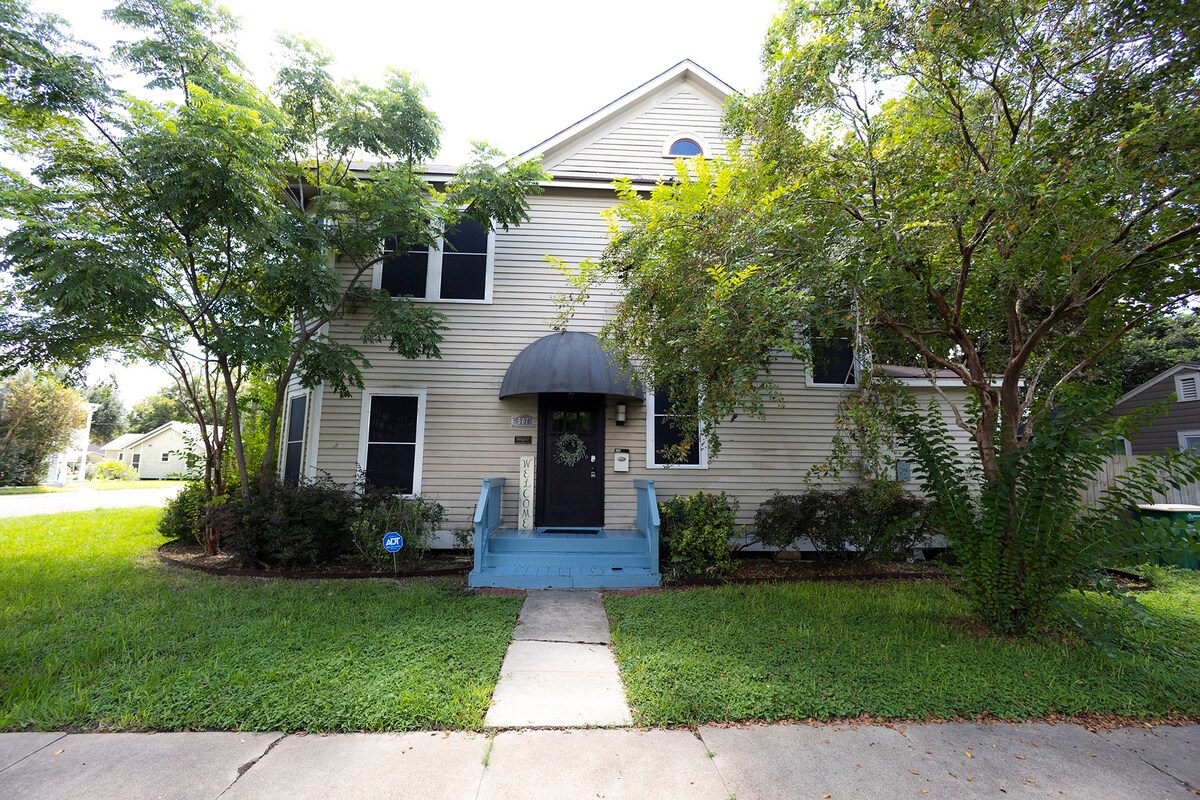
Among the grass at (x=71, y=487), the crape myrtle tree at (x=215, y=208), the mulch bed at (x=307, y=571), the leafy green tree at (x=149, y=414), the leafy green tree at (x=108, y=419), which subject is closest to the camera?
the crape myrtle tree at (x=215, y=208)

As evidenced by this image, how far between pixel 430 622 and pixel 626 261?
14.7ft

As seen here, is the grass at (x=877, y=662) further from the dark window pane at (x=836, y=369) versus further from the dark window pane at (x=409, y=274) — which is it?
the dark window pane at (x=409, y=274)

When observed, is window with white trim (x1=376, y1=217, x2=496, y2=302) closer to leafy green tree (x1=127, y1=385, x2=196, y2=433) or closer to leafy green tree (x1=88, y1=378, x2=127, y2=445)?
leafy green tree (x1=88, y1=378, x2=127, y2=445)

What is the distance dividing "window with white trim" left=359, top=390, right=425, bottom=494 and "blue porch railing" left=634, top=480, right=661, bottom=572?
11.6 feet

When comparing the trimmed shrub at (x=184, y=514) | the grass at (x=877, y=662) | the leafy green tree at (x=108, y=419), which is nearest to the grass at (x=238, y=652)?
the grass at (x=877, y=662)

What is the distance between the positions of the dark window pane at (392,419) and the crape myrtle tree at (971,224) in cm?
425

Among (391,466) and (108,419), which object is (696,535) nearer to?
(391,466)

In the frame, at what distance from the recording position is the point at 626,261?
21.4 ft

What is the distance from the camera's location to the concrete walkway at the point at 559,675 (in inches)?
135

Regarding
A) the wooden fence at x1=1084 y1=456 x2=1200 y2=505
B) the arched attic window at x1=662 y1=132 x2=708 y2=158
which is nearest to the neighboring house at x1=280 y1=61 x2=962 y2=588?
the arched attic window at x1=662 y1=132 x2=708 y2=158

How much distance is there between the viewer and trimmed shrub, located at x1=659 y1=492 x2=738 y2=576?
714cm

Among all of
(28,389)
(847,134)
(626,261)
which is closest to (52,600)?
(626,261)

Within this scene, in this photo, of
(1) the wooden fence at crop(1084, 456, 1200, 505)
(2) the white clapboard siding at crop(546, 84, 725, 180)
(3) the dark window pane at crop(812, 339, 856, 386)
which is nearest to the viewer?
(3) the dark window pane at crop(812, 339, 856, 386)

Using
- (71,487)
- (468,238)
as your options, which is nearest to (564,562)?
(468,238)
